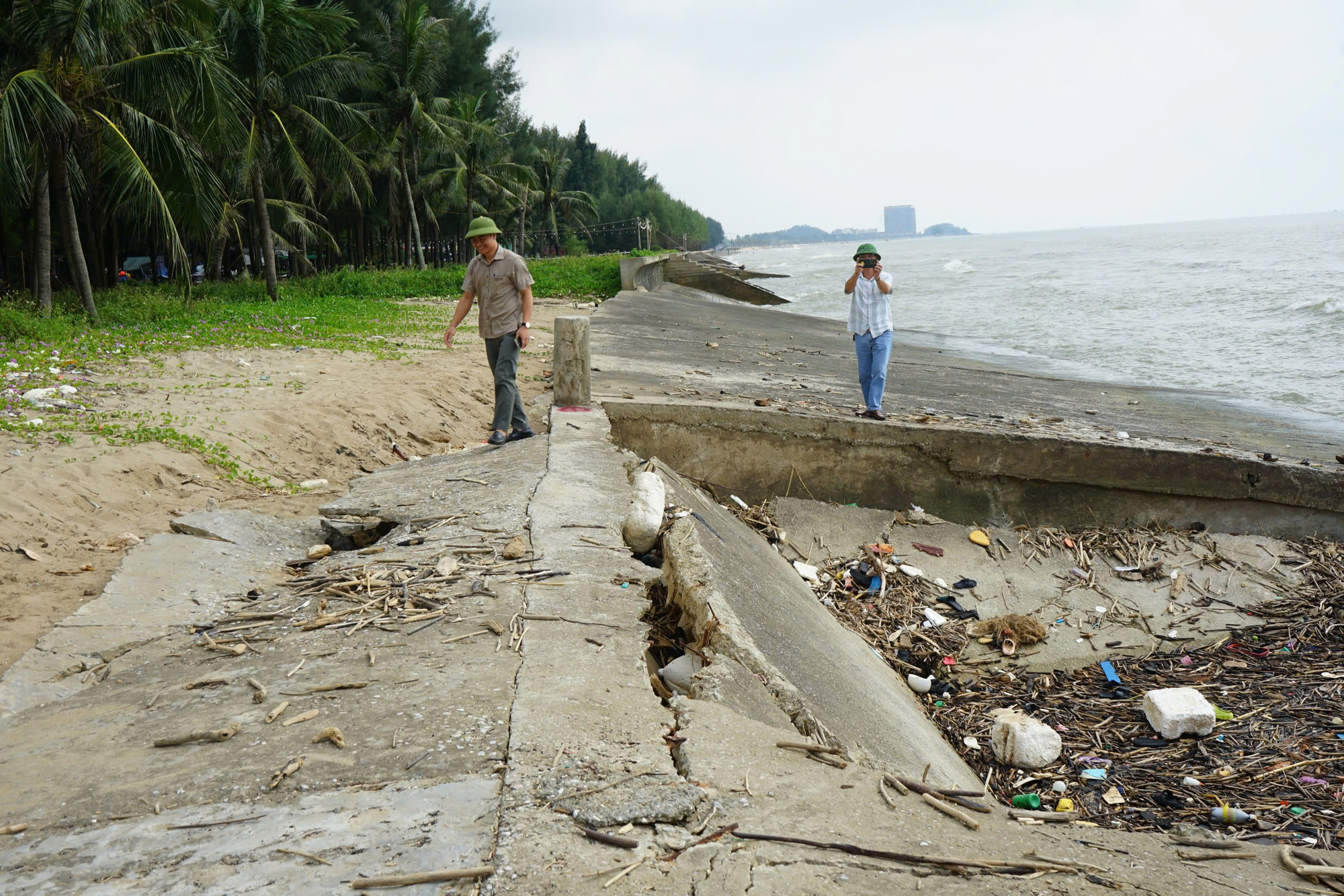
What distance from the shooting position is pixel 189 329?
1259 cm

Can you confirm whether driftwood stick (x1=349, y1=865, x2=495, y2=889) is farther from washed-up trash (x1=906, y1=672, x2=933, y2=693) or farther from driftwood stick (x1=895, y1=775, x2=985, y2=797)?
washed-up trash (x1=906, y1=672, x2=933, y2=693)

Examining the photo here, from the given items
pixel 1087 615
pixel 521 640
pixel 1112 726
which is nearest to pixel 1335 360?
pixel 1087 615

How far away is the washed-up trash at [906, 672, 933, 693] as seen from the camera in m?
5.40

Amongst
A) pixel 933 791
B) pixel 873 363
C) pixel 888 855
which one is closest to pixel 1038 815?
pixel 933 791

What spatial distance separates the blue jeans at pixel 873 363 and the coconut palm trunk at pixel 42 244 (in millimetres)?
11655

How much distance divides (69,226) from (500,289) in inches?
447

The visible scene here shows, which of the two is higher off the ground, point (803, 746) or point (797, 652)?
point (803, 746)

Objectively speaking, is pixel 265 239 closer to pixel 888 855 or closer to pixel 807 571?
pixel 807 571

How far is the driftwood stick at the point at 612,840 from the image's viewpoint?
230 centimetres

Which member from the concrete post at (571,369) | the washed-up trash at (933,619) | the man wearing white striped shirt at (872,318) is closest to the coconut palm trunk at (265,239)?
the concrete post at (571,369)

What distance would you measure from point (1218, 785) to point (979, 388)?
30.7ft

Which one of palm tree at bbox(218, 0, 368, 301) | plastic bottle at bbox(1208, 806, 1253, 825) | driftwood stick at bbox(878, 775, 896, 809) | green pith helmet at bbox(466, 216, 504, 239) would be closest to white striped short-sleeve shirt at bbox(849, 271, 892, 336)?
green pith helmet at bbox(466, 216, 504, 239)

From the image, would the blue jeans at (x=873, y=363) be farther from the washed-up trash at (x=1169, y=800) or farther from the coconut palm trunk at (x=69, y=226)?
the coconut palm trunk at (x=69, y=226)

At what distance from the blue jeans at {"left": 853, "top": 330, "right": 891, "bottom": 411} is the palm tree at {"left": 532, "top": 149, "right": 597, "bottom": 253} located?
4338cm
